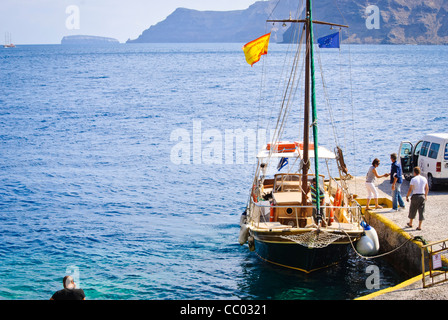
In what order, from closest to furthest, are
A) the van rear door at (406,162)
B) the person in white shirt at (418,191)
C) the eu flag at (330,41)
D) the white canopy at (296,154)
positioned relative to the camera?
the person in white shirt at (418,191) < the eu flag at (330,41) < the white canopy at (296,154) < the van rear door at (406,162)

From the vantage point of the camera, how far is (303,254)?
16.5 m

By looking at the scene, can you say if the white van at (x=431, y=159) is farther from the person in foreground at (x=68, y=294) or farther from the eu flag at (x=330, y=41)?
the person in foreground at (x=68, y=294)

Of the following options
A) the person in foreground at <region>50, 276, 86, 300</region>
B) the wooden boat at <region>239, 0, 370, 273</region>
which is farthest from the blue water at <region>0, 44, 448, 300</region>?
the person in foreground at <region>50, 276, 86, 300</region>

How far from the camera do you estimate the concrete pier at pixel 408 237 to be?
A: 1204 centimetres

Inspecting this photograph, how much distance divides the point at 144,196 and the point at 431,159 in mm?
15287

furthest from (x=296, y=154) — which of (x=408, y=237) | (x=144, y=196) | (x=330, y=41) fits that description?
(x=144, y=196)

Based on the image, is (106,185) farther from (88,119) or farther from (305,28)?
(88,119)

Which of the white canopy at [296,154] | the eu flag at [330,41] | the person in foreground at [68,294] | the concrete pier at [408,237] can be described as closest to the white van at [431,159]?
the concrete pier at [408,237]

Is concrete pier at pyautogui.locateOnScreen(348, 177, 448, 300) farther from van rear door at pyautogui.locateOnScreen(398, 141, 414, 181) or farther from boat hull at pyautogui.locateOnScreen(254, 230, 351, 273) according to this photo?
van rear door at pyautogui.locateOnScreen(398, 141, 414, 181)

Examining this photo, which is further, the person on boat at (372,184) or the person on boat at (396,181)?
the person on boat at (372,184)

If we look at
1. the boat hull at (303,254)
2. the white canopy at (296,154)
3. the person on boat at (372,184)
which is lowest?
the boat hull at (303,254)

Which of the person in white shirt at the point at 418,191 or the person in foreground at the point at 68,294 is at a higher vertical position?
the person in white shirt at the point at 418,191

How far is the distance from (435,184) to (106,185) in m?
18.9

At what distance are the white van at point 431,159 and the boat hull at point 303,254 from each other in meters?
5.64
